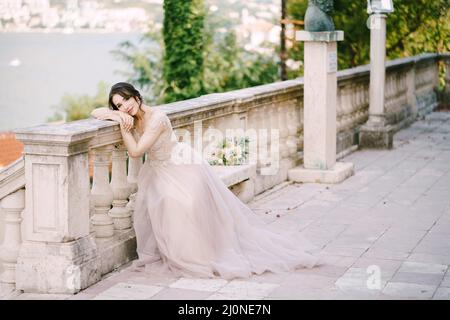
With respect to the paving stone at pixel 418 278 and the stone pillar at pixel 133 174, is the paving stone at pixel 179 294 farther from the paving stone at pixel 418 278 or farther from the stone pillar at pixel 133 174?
the paving stone at pixel 418 278

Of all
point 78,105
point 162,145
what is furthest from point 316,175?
point 78,105

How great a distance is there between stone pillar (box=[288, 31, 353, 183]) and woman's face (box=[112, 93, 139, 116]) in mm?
4121

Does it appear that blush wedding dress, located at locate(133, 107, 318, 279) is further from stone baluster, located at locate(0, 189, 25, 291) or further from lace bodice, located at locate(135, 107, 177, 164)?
stone baluster, located at locate(0, 189, 25, 291)

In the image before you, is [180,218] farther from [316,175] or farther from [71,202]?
[316,175]

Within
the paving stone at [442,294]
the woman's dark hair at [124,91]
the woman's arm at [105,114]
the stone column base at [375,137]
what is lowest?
the paving stone at [442,294]

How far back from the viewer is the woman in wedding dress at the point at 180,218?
6242mm

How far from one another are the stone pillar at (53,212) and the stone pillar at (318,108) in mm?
4814

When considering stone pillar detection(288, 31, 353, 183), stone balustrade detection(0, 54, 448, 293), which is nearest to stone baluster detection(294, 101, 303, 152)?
stone pillar detection(288, 31, 353, 183)

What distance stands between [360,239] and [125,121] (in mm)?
2340

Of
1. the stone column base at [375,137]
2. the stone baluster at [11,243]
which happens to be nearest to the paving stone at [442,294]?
the stone baluster at [11,243]

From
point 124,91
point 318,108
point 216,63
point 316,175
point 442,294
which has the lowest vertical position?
point 442,294

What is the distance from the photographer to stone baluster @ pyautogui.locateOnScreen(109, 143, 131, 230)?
21.3 ft

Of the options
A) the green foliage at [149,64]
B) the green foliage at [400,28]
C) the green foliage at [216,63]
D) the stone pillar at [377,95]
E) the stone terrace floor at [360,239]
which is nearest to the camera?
the stone terrace floor at [360,239]

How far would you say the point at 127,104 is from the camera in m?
6.39
